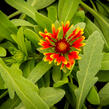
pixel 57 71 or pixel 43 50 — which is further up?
pixel 43 50

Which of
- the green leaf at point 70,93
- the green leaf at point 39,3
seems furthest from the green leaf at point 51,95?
the green leaf at point 39,3

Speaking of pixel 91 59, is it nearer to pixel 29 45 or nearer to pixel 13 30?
pixel 29 45

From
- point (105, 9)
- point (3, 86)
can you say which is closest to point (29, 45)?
point (3, 86)

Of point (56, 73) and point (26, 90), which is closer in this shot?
point (26, 90)

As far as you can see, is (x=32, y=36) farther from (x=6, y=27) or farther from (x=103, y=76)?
(x=103, y=76)

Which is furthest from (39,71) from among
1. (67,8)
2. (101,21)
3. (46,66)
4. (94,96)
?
(101,21)

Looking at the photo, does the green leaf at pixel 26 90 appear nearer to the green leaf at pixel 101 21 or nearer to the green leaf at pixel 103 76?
the green leaf at pixel 103 76

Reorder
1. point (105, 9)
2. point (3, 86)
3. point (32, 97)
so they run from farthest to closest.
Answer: point (105, 9) → point (3, 86) → point (32, 97)
